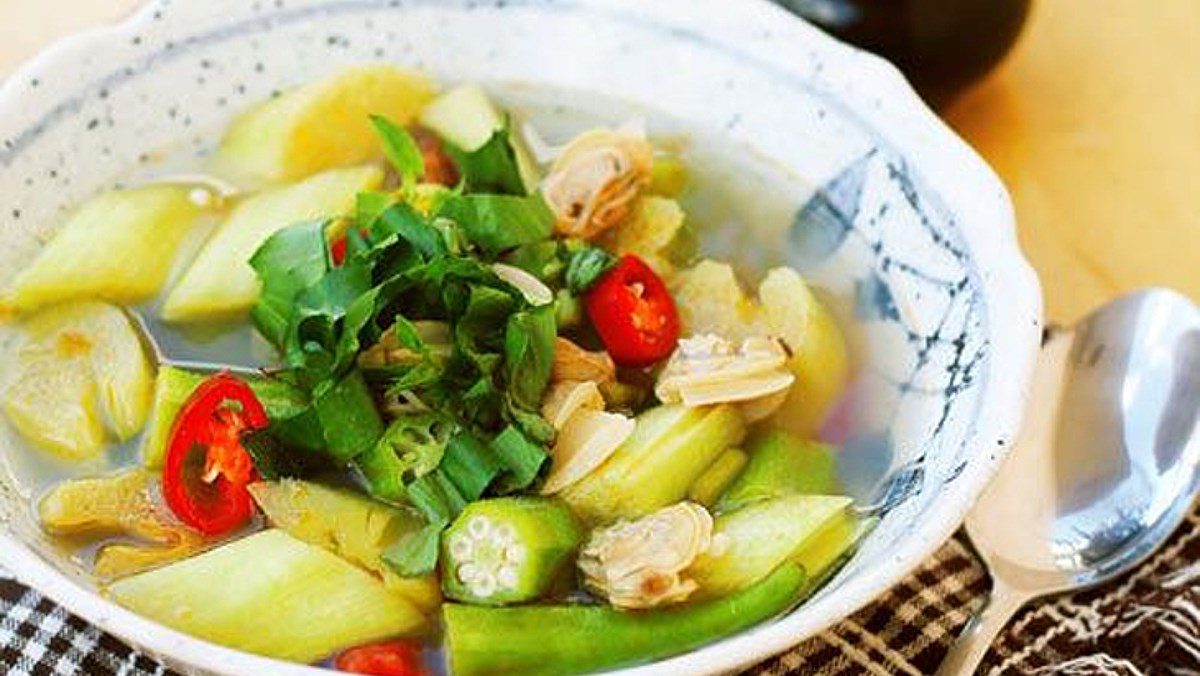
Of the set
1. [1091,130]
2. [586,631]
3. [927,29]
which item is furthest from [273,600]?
[1091,130]

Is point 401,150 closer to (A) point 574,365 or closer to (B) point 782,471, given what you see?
(A) point 574,365

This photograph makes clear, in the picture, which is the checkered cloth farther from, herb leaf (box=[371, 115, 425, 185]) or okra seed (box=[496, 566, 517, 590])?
herb leaf (box=[371, 115, 425, 185])

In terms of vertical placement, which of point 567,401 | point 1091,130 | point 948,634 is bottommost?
point 948,634

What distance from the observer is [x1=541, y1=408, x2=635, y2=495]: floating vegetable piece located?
1371mm

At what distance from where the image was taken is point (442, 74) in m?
1.82

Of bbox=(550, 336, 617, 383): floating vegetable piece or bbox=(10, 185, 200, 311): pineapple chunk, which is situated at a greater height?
bbox=(10, 185, 200, 311): pineapple chunk

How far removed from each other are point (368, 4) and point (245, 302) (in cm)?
38

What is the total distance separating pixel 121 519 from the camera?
4.54 ft

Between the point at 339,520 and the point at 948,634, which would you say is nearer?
the point at 339,520

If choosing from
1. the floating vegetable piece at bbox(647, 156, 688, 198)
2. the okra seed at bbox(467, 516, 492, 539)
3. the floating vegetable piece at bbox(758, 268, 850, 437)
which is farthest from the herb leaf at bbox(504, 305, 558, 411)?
the floating vegetable piece at bbox(647, 156, 688, 198)

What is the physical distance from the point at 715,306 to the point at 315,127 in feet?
1.41

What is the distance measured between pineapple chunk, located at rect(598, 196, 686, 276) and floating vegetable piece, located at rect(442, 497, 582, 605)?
0.35 metres

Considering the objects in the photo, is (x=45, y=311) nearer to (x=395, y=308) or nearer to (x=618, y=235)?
(x=395, y=308)

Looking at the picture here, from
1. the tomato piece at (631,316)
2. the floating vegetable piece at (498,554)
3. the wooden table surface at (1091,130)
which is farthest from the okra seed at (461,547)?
the wooden table surface at (1091,130)
